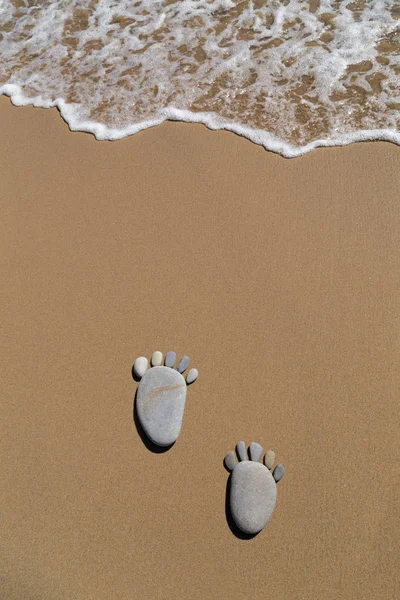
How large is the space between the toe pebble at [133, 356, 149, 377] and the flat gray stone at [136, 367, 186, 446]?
0.03m

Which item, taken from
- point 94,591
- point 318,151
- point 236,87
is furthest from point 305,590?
point 236,87

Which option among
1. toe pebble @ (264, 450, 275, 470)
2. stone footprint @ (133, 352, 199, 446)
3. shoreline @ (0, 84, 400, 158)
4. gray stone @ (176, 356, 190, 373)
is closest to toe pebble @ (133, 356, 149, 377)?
stone footprint @ (133, 352, 199, 446)

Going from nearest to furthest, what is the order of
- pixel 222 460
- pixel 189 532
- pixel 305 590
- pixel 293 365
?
1. pixel 305 590
2. pixel 189 532
3. pixel 222 460
4. pixel 293 365

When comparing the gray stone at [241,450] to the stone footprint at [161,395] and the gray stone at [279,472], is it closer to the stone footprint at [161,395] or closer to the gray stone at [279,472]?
the gray stone at [279,472]

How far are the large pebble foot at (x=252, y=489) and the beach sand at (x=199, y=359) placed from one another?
0.18 ft

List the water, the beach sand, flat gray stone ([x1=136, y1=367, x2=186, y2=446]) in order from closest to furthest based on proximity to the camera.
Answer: the beach sand, flat gray stone ([x1=136, y1=367, x2=186, y2=446]), the water

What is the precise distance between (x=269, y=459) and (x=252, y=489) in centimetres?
14

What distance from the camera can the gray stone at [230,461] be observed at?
202 cm

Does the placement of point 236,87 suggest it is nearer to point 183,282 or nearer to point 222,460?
point 183,282

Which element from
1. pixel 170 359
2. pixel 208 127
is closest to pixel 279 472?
pixel 170 359

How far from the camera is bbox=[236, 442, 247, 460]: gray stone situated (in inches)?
80.0

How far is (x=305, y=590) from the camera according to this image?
179 centimetres

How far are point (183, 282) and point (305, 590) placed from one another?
1469mm

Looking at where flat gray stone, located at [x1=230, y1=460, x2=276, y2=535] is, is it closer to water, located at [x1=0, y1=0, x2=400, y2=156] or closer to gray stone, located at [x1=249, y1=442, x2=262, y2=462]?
gray stone, located at [x1=249, y1=442, x2=262, y2=462]
